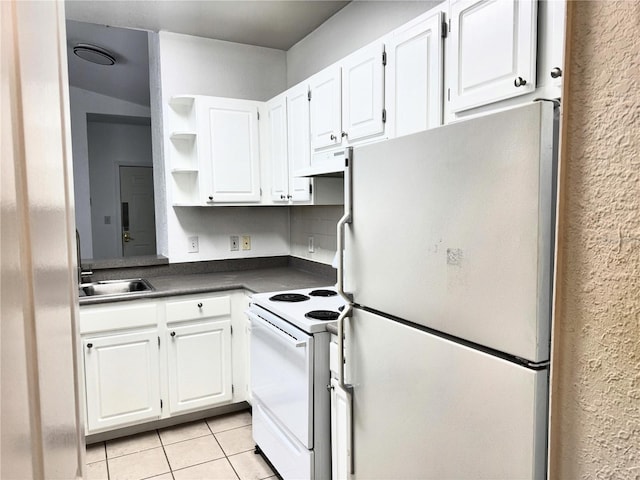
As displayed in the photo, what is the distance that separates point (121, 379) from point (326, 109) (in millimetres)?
1948

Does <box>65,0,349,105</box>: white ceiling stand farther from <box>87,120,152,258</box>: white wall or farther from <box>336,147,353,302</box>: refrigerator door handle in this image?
<box>87,120,152,258</box>: white wall

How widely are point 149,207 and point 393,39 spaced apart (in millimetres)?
5087

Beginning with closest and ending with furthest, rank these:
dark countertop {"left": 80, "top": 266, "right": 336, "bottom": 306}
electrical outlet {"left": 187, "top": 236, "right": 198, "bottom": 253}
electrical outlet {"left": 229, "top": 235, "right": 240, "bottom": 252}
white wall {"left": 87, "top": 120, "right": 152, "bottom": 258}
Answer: dark countertop {"left": 80, "top": 266, "right": 336, "bottom": 306} → electrical outlet {"left": 187, "top": 236, "right": 198, "bottom": 253} → electrical outlet {"left": 229, "top": 235, "right": 240, "bottom": 252} → white wall {"left": 87, "top": 120, "right": 152, "bottom": 258}

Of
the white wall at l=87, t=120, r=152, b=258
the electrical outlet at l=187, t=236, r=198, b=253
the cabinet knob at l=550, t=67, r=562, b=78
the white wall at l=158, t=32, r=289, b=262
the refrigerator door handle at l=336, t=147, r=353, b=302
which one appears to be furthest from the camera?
the white wall at l=87, t=120, r=152, b=258

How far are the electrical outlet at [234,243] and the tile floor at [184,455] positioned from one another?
1.26m

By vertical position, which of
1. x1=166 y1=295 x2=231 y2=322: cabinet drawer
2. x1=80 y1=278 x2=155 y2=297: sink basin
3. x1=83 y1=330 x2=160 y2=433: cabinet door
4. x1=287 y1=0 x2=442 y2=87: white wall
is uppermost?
x1=287 y1=0 x2=442 y2=87: white wall

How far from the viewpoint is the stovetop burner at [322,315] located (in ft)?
6.42

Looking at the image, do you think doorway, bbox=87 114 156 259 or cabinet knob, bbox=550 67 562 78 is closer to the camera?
cabinet knob, bbox=550 67 562 78

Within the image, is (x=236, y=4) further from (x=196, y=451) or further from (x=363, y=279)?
(x=196, y=451)

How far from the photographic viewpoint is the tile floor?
92.1 inches

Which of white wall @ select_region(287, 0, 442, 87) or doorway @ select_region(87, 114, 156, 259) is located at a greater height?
white wall @ select_region(287, 0, 442, 87)

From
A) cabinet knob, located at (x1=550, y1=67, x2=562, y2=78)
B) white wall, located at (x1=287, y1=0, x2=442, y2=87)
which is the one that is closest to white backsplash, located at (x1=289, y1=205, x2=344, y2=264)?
white wall, located at (x1=287, y1=0, x2=442, y2=87)

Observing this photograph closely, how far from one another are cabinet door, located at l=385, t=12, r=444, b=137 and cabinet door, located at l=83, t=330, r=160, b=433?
1890 millimetres

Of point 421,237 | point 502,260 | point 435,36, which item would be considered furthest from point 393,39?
point 502,260
